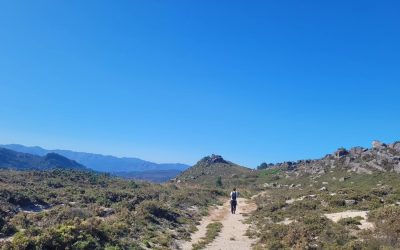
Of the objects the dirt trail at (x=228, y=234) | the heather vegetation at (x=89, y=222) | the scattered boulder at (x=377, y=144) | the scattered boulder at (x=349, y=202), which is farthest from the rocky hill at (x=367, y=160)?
the dirt trail at (x=228, y=234)

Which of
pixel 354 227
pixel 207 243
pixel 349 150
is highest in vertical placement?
pixel 349 150

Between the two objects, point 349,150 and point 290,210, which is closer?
point 290,210

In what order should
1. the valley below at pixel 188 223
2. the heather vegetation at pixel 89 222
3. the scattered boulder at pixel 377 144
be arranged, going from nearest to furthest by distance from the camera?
the heather vegetation at pixel 89 222
the valley below at pixel 188 223
the scattered boulder at pixel 377 144

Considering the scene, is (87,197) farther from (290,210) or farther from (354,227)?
(354,227)

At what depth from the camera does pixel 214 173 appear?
411 ft

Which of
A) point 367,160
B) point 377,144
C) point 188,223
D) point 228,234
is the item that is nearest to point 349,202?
point 228,234

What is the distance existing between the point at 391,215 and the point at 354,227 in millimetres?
2441

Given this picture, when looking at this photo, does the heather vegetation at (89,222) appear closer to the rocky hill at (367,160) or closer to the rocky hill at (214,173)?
the rocky hill at (367,160)

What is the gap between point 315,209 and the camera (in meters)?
35.9

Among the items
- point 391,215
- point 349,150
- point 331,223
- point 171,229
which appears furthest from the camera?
point 349,150

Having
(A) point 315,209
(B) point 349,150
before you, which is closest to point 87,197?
(A) point 315,209

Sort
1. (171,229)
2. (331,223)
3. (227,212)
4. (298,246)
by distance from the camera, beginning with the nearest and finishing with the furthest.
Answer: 1. (298,246)
2. (331,223)
3. (171,229)
4. (227,212)

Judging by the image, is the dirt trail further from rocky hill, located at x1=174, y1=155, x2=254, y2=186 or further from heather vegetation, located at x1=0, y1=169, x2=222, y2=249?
rocky hill, located at x1=174, y1=155, x2=254, y2=186

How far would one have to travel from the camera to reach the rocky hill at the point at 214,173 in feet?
349
